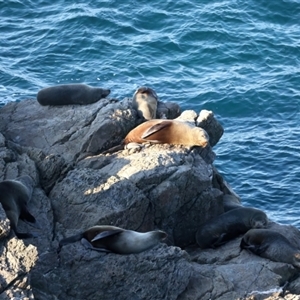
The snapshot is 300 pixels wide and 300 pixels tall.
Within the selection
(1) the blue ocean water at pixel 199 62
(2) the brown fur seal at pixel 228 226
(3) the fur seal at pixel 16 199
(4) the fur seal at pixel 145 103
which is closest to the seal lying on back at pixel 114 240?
(3) the fur seal at pixel 16 199

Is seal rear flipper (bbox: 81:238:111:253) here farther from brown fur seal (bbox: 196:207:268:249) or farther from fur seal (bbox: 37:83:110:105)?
fur seal (bbox: 37:83:110:105)

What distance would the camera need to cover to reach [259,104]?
20.6m

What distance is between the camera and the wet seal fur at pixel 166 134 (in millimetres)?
12898

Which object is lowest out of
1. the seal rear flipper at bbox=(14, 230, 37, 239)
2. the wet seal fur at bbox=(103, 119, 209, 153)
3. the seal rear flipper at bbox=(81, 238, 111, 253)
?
the seal rear flipper at bbox=(81, 238, 111, 253)

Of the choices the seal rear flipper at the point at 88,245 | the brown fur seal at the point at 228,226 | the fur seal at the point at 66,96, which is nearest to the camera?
the seal rear flipper at the point at 88,245

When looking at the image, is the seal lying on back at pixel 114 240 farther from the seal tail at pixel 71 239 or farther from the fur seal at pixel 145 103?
the fur seal at pixel 145 103

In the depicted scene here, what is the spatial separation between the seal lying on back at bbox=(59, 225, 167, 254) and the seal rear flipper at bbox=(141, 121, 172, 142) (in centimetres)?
247

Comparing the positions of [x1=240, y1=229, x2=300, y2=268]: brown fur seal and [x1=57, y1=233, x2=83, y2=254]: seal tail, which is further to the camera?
[x1=240, y1=229, x2=300, y2=268]: brown fur seal

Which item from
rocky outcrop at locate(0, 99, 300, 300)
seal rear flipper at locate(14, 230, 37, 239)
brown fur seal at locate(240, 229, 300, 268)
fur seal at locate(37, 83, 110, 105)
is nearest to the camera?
rocky outcrop at locate(0, 99, 300, 300)

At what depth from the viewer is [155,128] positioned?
42.5 feet

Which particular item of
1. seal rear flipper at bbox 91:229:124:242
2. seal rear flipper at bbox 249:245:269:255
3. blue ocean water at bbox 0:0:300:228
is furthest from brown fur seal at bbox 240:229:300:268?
blue ocean water at bbox 0:0:300:228

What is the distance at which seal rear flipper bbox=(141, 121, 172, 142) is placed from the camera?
1287 cm

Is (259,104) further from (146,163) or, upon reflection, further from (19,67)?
(146,163)

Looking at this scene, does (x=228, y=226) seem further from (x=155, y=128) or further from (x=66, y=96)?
(x=66, y=96)
